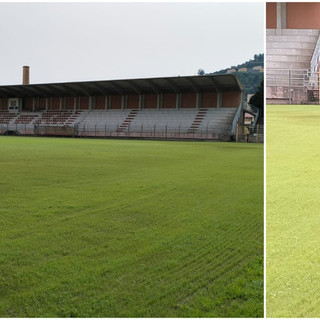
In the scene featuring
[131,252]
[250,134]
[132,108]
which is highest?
[132,108]

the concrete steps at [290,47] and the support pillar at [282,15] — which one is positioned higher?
the support pillar at [282,15]

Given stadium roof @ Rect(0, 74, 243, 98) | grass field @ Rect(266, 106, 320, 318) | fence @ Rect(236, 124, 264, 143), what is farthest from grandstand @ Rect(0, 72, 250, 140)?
grass field @ Rect(266, 106, 320, 318)

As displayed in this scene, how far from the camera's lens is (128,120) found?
15516mm

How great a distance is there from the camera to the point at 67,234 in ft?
4.70

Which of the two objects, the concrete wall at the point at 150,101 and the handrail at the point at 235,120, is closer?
the handrail at the point at 235,120

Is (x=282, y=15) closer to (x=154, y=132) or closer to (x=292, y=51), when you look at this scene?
(x=292, y=51)

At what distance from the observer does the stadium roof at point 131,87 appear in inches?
551

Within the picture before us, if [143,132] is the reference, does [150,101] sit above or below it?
above

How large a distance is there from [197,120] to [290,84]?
12.5 m

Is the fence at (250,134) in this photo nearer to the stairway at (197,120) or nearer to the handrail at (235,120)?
the handrail at (235,120)

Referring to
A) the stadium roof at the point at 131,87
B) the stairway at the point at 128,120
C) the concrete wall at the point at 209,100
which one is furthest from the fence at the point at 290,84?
the concrete wall at the point at 209,100

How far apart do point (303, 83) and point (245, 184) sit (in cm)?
91

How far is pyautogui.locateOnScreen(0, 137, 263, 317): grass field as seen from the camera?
0.89 meters

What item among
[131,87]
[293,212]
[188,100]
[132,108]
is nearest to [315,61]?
[293,212]
